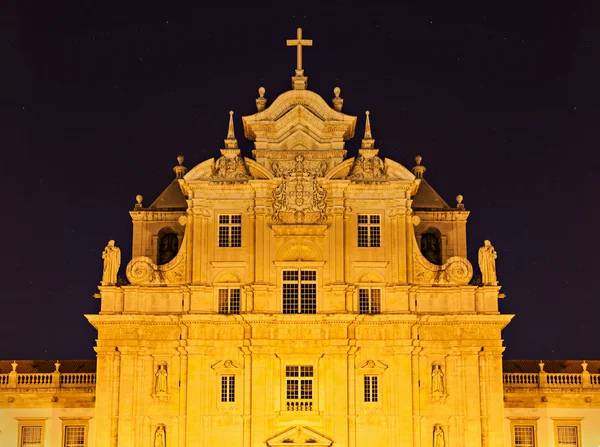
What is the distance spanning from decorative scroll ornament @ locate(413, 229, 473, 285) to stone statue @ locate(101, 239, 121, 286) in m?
15.6

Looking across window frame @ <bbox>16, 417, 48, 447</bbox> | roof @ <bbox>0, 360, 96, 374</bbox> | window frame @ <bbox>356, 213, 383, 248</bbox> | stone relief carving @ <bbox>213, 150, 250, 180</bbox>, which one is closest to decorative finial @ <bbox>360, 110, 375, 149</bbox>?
window frame @ <bbox>356, 213, 383, 248</bbox>

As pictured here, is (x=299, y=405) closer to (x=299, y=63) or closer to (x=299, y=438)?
(x=299, y=438)

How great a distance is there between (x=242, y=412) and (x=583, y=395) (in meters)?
18.4

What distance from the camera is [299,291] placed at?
6069cm

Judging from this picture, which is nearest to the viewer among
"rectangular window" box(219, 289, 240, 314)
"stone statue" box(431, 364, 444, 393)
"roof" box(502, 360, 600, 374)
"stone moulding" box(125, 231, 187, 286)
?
"stone statue" box(431, 364, 444, 393)

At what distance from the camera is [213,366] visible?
5984 centimetres

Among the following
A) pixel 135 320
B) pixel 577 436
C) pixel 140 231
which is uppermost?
pixel 140 231

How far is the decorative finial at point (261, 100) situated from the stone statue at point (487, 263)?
551 inches

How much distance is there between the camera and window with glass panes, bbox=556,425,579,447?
6269cm

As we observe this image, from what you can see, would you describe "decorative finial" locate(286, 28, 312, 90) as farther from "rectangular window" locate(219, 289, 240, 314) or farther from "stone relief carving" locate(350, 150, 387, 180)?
"rectangular window" locate(219, 289, 240, 314)

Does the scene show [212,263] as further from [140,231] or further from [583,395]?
[583,395]

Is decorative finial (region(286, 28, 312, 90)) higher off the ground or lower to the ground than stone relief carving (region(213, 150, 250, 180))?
higher

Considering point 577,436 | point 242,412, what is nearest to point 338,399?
point 242,412

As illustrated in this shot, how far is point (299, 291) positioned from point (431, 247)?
29.7ft
